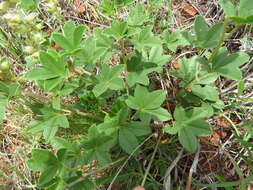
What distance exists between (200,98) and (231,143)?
0.38 meters

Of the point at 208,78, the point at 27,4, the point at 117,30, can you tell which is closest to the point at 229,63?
the point at 208,78

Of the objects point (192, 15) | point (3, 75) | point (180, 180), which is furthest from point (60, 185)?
point (192, 15)

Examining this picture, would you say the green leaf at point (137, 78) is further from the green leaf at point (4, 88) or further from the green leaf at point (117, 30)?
the green leaf at point (4, 88)

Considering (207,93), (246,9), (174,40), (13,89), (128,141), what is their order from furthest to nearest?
(174,40) → (207,93) → (128,141) → (13,89) → (246,9)

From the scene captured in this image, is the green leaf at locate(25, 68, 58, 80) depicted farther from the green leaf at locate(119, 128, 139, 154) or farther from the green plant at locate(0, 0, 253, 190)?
the green leaf at locate(119, 128, 139, 154)

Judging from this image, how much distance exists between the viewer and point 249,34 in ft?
6.92

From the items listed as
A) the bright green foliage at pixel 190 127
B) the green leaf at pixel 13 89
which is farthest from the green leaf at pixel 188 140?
the green leaf at pixel 13 89

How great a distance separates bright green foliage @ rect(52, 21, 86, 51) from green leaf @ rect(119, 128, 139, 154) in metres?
0.43

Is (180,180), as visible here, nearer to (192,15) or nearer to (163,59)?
(163,59)

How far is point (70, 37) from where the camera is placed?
4.73 ft

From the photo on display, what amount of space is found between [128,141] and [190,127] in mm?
287

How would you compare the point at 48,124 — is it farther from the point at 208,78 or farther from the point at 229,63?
the point at 229,63

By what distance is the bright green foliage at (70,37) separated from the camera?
4.50 feet

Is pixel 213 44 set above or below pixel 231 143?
above
